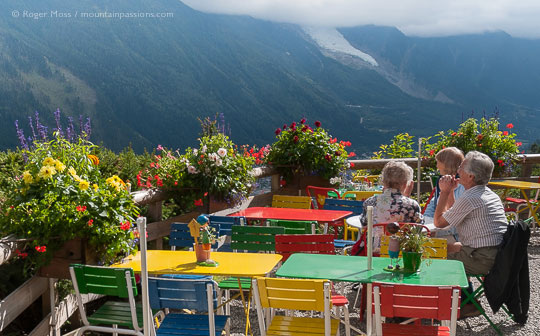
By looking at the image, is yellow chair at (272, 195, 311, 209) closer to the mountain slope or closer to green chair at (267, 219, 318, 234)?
green chair at (267, 219, 318, 234)

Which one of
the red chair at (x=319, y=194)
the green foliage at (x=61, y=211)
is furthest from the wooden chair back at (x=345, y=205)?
the green foliage at (x=61, y=211)

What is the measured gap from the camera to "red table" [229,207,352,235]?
5.54 metres

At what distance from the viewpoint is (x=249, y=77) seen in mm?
126188

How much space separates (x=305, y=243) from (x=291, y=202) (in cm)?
232

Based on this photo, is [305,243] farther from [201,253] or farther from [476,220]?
[476,220]

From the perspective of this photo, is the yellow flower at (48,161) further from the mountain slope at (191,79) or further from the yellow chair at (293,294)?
the mountain slope at (191,79)

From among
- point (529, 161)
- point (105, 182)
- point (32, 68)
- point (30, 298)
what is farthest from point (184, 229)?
point (32, 68)

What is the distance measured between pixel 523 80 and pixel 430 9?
2646cm

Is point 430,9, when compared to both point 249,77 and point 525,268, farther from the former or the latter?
point 525,268

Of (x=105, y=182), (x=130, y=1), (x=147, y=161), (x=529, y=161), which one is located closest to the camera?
(x=105, y=182)

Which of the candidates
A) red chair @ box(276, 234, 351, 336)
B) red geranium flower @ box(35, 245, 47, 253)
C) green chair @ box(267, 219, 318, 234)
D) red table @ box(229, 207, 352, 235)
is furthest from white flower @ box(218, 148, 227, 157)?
red geranium flower @ box(35, 245, 47, 253)

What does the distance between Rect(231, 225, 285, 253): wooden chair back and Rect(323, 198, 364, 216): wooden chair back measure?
1.73 meters

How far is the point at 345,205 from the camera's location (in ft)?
20.5

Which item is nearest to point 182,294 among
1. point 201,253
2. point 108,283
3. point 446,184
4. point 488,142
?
point 108,283
